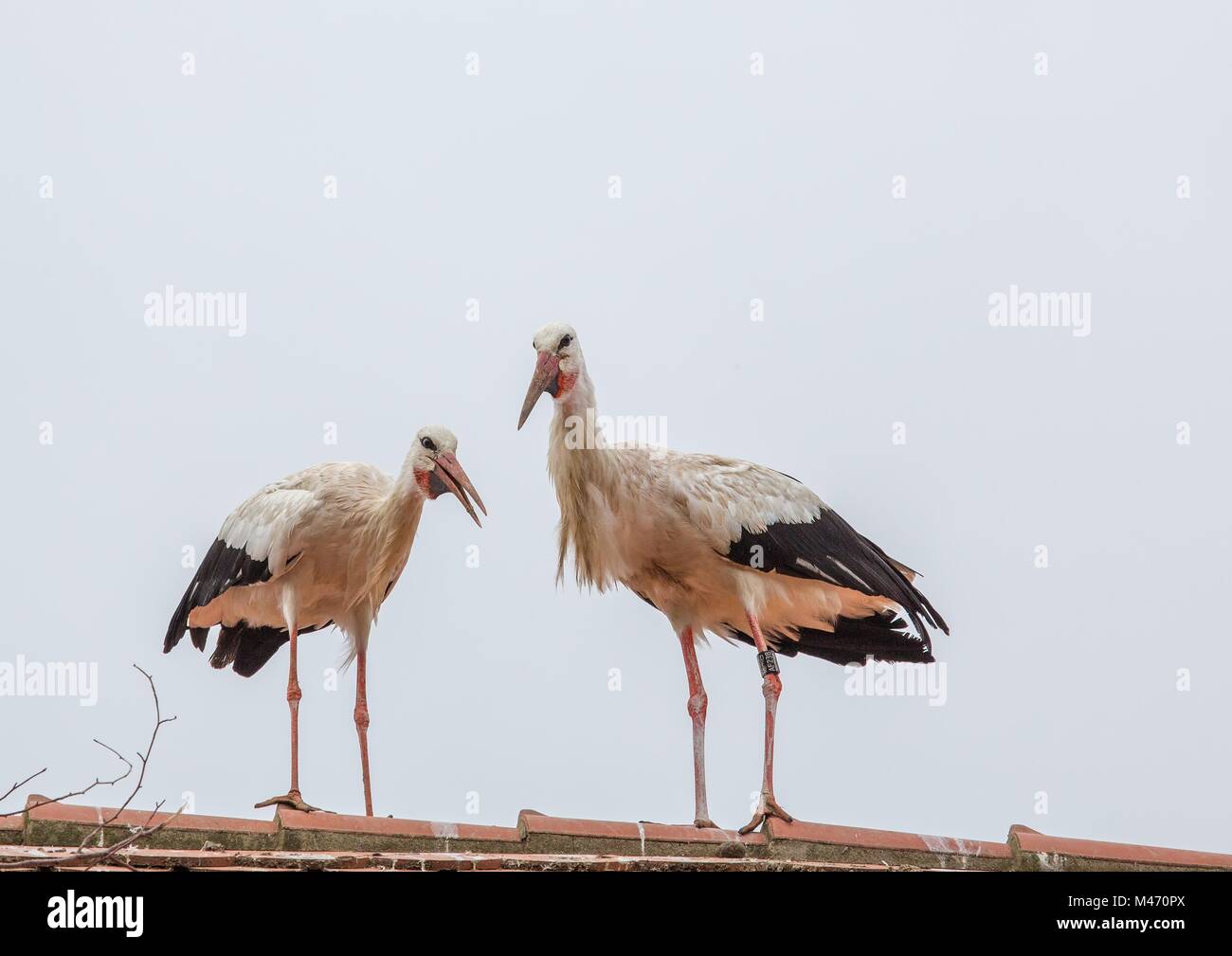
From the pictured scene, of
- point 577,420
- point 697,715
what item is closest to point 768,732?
point 697,715

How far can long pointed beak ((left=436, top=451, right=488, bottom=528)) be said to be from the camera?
8633 mm

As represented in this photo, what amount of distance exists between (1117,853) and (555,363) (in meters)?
3.30

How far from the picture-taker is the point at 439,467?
8.67m

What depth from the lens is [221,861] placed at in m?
5.24

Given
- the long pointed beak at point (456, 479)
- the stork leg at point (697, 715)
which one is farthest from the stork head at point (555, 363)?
the stork leg at point (697, 715)

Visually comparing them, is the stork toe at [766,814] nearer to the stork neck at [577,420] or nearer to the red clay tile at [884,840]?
the red clay tile at [884,840]

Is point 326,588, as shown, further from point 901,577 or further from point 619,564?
point 901,577

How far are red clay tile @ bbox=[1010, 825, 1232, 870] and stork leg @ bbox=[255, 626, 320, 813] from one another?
300cm

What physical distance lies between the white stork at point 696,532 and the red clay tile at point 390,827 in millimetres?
1772

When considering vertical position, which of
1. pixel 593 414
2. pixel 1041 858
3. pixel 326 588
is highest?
pixel 593 414

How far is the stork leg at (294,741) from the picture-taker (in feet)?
24.9
